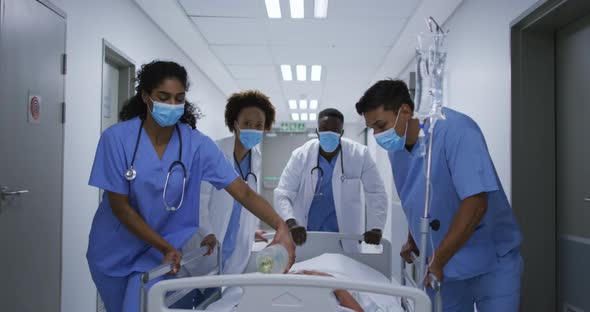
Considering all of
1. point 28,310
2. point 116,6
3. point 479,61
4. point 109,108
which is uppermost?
point 116,6

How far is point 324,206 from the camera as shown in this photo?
2760 millimetres

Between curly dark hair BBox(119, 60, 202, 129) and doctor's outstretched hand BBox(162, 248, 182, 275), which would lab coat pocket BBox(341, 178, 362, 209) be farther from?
doctor's outstretched hand BBox(162, 248, 182, 275)

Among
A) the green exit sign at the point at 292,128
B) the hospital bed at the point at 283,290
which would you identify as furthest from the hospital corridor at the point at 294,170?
the green exit sign at the point at 292,128

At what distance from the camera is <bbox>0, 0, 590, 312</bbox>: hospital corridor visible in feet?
4.73

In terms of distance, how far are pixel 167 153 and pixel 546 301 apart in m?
2.04

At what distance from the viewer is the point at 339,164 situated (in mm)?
2717

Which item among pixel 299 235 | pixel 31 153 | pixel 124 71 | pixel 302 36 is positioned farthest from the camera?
pixel 302 36

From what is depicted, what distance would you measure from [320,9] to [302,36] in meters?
0.65

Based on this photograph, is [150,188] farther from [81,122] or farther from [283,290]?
[81,122]

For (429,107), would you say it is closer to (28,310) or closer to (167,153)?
(167,153)

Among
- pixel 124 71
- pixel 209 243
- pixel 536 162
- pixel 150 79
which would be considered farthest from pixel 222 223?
pixel 124 71

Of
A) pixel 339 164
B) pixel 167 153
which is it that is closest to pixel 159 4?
pixel 339 164

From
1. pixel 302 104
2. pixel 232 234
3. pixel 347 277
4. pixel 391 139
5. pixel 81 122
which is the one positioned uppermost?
pixel 302 104

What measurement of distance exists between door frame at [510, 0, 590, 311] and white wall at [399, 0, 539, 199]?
79 millimetres
